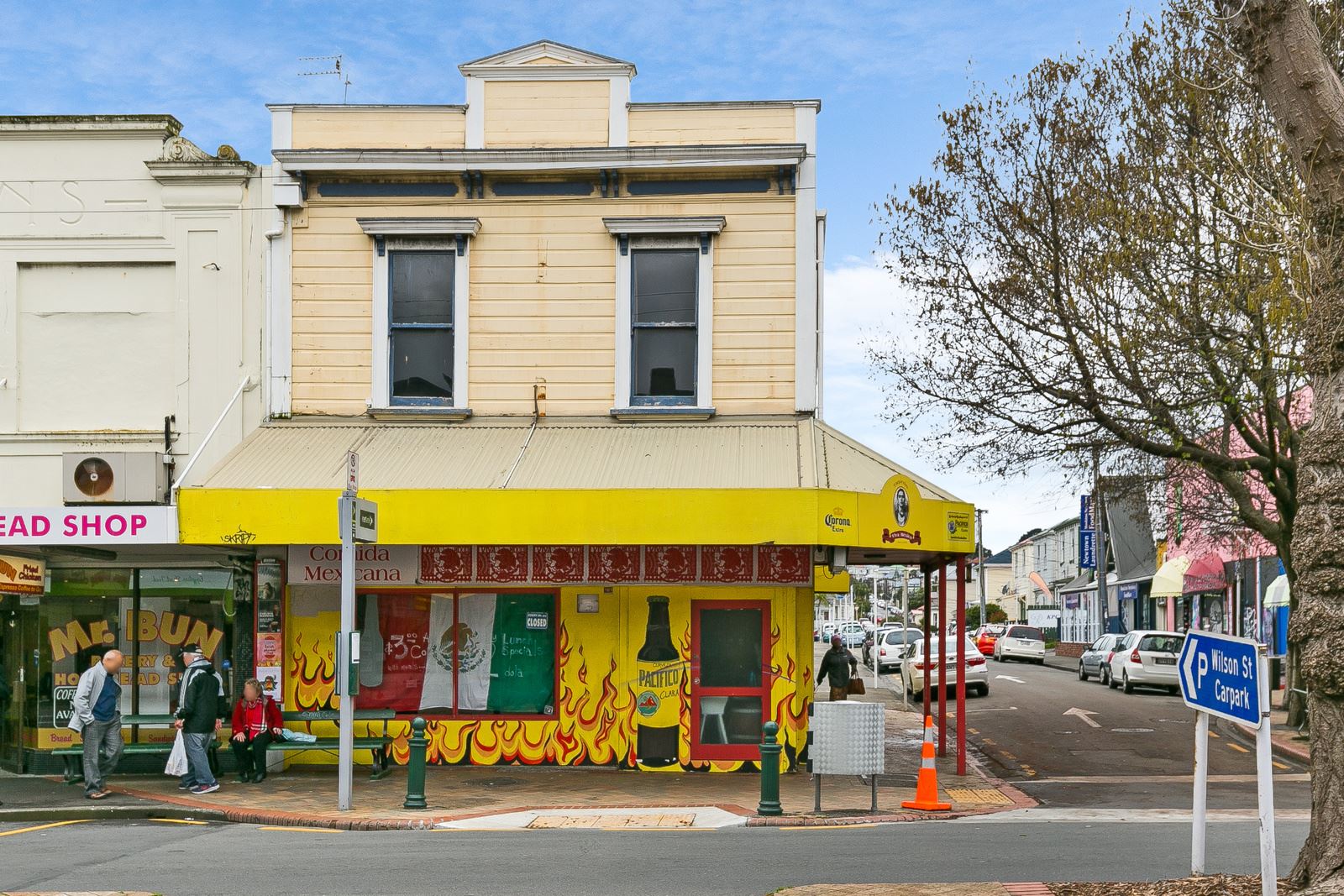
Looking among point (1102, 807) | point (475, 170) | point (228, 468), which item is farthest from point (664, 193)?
point (1102, 807)

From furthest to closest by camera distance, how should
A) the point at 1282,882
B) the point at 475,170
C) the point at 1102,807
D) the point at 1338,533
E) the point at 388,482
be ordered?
the point at 475,170, the point at 388,482, the point at 1102,807, the point at 1282,882, the point at 1338,533

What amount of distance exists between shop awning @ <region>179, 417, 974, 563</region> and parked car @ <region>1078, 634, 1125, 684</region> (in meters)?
20.7

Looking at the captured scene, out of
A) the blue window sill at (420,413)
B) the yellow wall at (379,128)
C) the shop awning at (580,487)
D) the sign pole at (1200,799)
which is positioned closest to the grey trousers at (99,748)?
the shop awning at (580,487)

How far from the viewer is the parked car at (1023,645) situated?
5672 cm

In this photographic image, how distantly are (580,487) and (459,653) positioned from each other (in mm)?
3377

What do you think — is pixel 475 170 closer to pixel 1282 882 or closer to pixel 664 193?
pixel 664 193

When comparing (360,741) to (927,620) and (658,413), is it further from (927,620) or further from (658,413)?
(927,620)

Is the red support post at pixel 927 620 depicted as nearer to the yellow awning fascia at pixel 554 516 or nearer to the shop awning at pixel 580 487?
the shop awning at pixel 580 487

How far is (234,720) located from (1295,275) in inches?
485

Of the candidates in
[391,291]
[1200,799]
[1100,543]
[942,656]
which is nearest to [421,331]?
[391,291]

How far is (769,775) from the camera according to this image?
13.7 metres

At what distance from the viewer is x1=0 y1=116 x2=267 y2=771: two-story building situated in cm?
1739

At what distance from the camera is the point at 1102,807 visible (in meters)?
14.8

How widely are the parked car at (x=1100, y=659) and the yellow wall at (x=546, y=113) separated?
23.3 meters
